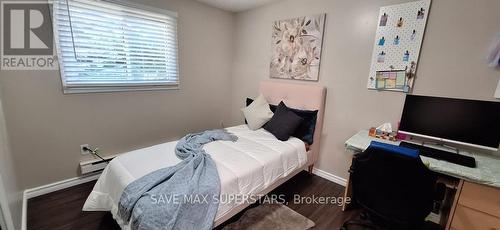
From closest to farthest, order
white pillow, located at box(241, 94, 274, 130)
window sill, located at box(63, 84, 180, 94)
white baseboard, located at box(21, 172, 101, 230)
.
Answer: white baseboard, located at box(21, 172, 101, 230) < window sill, located at box(63, 84, 180, 94) < white pillow, located at box(241, 94, 274, 130)

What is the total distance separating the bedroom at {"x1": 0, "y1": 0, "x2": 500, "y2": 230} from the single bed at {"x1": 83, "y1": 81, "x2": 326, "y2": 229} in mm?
195

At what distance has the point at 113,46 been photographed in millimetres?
2316

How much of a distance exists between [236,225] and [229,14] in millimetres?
3111

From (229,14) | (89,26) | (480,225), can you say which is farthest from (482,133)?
(89,26)

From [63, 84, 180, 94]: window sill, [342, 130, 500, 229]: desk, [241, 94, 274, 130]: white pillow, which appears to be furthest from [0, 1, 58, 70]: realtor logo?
[342, 130, 500, 229]: desk

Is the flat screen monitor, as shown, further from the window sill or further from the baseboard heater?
the baseboard heater

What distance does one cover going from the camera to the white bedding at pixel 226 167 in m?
1.54

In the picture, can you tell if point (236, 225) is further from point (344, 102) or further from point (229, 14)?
point (229, 14)

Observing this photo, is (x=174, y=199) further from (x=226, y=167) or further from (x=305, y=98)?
(x=305, y=98)

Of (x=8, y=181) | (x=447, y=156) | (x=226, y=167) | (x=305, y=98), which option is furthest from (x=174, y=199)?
(x=447, y=156)

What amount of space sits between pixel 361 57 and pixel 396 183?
1399 mm

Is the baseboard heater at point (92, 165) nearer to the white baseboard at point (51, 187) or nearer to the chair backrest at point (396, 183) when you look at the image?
the white baseboard at point (51, 187)

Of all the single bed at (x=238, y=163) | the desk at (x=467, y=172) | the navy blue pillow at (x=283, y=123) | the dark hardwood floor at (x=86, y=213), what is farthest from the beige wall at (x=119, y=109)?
the desk at (x=467, y=172)

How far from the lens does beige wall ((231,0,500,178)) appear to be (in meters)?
1.64
